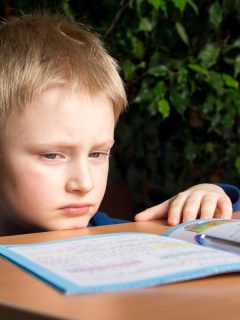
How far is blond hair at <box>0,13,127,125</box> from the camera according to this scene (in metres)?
1.09

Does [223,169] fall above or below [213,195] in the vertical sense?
below

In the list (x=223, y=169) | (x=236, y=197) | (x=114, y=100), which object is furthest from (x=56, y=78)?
(x=223, y=169)

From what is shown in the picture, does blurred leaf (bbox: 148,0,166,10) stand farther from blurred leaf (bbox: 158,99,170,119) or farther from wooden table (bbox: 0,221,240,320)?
wooden table (bbox: 0,221,240,320)

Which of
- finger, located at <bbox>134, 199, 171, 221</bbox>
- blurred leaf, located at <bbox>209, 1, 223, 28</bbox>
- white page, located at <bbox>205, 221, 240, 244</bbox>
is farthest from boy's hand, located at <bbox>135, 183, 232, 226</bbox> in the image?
blurred leaf, located at <bbox>209, 1, 223, 28</bbox>

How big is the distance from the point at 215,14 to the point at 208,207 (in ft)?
4.43

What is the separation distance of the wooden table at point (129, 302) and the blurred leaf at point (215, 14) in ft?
5.99

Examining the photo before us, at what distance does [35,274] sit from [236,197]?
81cm

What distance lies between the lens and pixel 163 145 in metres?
2.91

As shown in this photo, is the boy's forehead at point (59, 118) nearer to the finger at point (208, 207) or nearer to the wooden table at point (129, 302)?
the finger at point (208, 207)

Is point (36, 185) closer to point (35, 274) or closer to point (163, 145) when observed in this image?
point (35, 274)

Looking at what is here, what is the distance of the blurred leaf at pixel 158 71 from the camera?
7.26 ft

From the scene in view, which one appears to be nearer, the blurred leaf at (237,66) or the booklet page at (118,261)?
the booklet page at (118,261)

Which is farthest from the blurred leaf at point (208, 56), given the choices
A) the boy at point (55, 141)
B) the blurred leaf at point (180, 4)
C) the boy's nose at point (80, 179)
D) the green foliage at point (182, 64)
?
the boy's nose at point (80, 179)

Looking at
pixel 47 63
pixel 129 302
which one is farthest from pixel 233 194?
pixel 129 302
